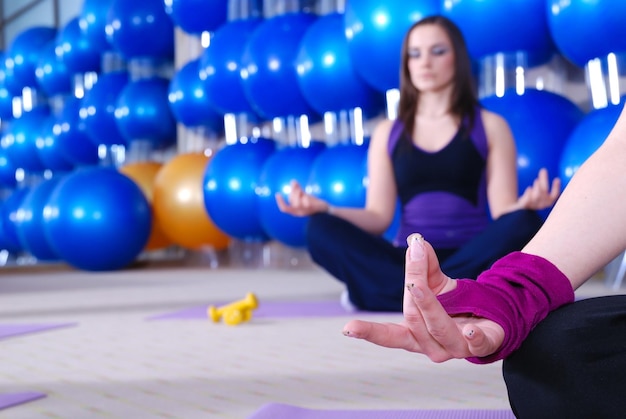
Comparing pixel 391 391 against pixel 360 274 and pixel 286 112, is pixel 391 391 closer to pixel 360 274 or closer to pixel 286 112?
pixel 360 274

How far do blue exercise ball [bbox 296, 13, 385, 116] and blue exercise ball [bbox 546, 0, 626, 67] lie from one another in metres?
0.86

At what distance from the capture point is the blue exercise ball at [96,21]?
16.0 ft

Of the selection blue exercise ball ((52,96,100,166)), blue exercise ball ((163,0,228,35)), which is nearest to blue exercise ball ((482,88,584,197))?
blue exercise ball ((163,0,228,35))

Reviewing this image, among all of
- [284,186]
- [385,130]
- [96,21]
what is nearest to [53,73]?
[96,21]

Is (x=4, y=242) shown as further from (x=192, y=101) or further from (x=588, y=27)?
(x=588, y=27)

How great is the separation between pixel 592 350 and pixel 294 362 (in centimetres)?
85

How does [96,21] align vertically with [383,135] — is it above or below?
above

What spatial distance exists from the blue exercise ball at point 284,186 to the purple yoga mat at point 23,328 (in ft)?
4.60

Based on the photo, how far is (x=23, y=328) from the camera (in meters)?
1.97

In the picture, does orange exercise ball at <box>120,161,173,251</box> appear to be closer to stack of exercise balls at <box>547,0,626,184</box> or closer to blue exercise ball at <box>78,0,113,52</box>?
blue exercise ball at <box>78,0,113,52</box>

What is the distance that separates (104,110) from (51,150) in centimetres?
88

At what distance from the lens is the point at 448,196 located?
206cm

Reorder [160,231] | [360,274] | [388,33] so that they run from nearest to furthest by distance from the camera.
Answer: [360,274] < [388,33] < [160,231]

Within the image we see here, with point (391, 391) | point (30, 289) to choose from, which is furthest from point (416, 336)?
point (30, 289)
